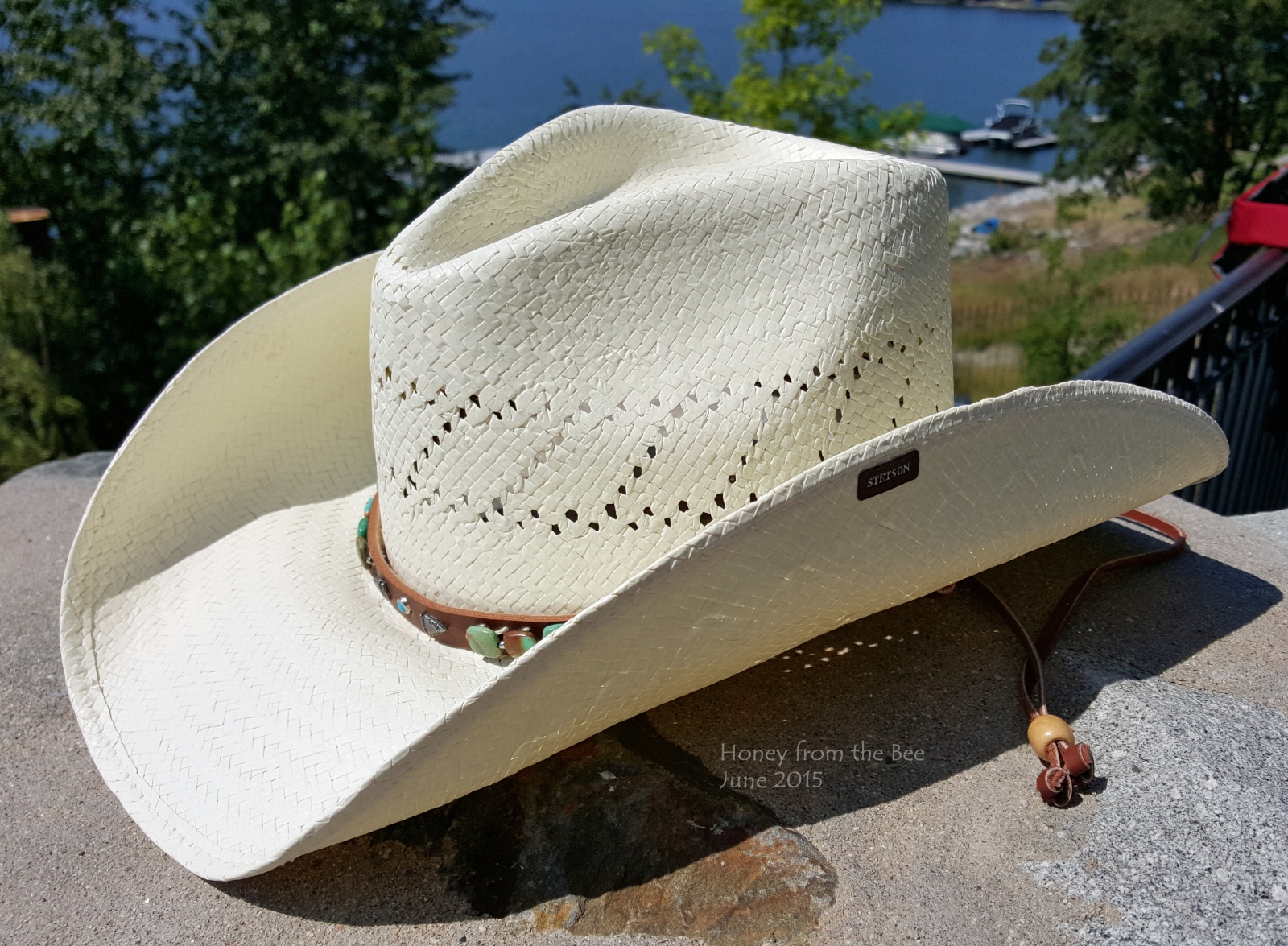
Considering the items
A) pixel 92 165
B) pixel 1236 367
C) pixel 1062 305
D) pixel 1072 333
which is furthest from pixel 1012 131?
pixel 1236 367

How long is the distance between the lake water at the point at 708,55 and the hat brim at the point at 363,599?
58.7ft

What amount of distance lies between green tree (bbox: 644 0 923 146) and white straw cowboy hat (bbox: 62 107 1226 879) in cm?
1154

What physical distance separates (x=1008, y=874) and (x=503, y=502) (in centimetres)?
131

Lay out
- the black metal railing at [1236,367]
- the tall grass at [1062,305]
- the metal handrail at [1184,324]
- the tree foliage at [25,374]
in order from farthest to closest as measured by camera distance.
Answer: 1. the tall grass at [1062,305]
2. the tree foliage at [25,374]
3. the black metal railing at [1236,367]
4. the metal handrail at [1184,324]

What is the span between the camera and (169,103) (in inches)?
403

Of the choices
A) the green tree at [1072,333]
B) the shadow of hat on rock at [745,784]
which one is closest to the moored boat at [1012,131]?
the green tree at [1072,333]

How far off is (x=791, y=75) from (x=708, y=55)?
32567mm

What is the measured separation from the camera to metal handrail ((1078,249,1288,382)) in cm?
396

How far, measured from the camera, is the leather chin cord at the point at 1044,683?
2.14 meters

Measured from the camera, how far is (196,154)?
1021 cm

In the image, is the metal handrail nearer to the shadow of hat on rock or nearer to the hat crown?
the shadow of hat on rock

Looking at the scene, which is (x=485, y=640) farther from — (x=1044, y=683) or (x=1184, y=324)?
(x=1184, y=324)

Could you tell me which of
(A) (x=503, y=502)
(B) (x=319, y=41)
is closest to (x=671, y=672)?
(A) (x=503, y=502)

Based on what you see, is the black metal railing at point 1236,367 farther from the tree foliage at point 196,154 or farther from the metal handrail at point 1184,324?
the tree foliage at point 196,154
